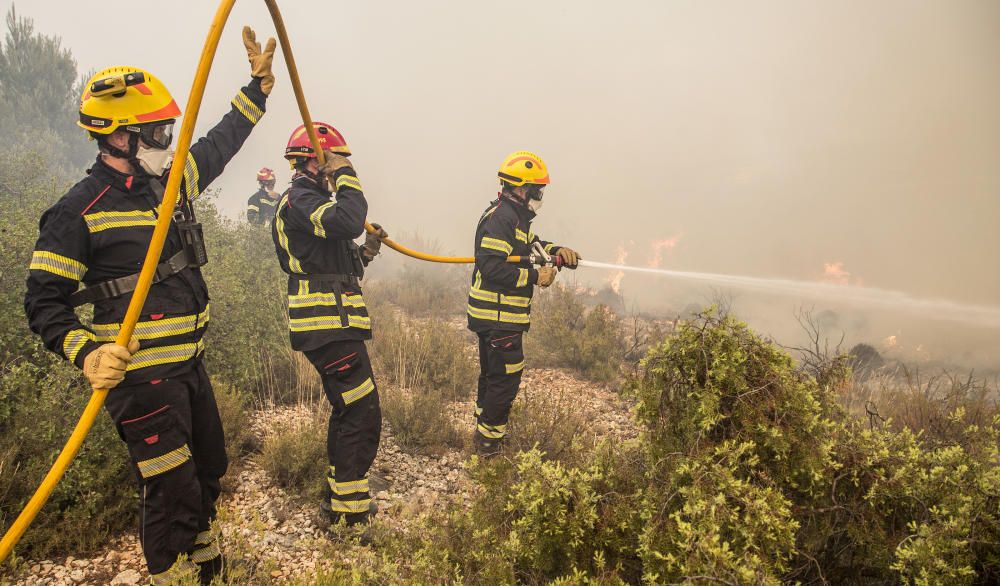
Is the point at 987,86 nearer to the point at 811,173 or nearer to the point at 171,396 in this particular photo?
the point at 811,173

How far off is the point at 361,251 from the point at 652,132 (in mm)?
26938

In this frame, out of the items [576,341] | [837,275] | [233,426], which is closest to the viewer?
[233,426]

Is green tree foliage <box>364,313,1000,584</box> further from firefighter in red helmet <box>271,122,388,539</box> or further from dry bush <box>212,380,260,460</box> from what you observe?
dry bush <box>212,380,260,460</box>

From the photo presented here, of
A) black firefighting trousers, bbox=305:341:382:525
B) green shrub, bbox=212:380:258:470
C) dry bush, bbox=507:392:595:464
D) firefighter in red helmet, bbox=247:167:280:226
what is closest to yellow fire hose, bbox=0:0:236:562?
black firefighting trousers, bbox=305:341:382:525

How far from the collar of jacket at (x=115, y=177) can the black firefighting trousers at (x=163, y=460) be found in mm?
969

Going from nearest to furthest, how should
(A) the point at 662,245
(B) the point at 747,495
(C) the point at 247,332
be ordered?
(B) the point at 747,495 → (C) the point at 247,332 → (A) the point at 662,245

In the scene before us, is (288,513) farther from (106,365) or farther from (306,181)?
(306,181)

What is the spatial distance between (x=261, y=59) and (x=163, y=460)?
252 cm

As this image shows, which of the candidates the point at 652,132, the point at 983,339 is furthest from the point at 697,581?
the point at 652,132

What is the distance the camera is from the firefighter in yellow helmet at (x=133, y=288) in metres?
2.25

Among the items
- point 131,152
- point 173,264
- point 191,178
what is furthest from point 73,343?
point 191,178

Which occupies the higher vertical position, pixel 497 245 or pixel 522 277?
pixel 497 245

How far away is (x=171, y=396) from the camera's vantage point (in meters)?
2.47

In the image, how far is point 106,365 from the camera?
6.93ft
